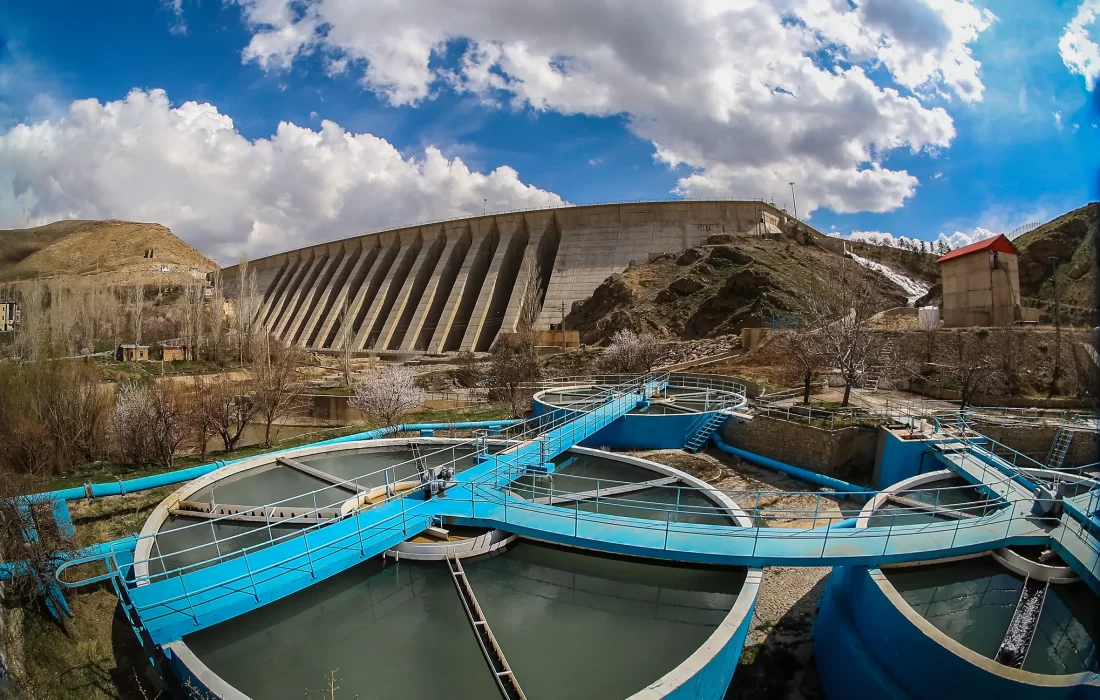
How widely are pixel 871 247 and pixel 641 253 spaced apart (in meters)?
26.7

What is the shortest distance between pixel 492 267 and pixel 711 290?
20.5 metres

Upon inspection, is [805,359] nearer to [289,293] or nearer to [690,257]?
[690,257]

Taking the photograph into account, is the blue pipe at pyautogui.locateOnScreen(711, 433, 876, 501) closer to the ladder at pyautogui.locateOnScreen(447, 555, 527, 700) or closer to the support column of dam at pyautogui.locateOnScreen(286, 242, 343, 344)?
the ladder at pyautogui.locateOnScreen(447, 555, 527, 700)

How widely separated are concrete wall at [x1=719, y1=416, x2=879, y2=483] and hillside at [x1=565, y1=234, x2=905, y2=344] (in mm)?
Result: 20127

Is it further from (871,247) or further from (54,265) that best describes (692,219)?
(54,265)

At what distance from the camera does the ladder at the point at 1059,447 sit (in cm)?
1653

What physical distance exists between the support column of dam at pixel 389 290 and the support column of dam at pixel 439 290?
4.08 meters

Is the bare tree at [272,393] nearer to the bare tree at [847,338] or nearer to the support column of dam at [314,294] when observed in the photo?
the bare tree at [847,338]

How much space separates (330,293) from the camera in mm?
65000

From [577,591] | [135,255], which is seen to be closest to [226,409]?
[577,591]

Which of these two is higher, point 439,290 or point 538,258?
point 538,258

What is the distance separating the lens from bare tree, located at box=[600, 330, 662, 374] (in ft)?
107

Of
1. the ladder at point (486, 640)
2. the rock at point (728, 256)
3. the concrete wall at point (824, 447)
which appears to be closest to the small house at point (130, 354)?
the concrete wall at point (824, 447)

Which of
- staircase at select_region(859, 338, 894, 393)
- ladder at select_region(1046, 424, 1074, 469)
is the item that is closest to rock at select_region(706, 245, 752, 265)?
staircase at select_region(859, 338, 894, 393)
